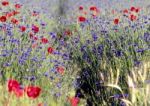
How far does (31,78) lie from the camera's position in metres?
4.54

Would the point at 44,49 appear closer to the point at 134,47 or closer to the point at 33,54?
the point at 33,54

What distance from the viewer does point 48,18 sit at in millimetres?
8930

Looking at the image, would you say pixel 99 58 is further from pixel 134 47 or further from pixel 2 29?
pixel 2 29

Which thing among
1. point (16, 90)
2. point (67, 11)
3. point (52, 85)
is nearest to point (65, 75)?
point (52, 85)

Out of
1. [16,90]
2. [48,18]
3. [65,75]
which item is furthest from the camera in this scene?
[48,18]

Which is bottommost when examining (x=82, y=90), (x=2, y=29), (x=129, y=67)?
(x=82, y=90)

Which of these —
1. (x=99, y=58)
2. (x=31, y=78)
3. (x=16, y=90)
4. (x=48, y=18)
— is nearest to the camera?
(x=16, y=90)

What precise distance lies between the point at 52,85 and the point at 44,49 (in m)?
1.04

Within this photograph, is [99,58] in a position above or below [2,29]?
below

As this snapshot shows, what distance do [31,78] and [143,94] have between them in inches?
68.9

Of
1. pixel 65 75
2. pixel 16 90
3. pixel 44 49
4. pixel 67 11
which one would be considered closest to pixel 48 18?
pixel 67 11

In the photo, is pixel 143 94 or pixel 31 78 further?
pixel 31 78

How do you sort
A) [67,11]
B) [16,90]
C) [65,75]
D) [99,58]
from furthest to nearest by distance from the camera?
[67,11], [99,58], [65,75], [16,90]

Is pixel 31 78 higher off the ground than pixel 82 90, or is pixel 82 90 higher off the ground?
pixel 31 78
